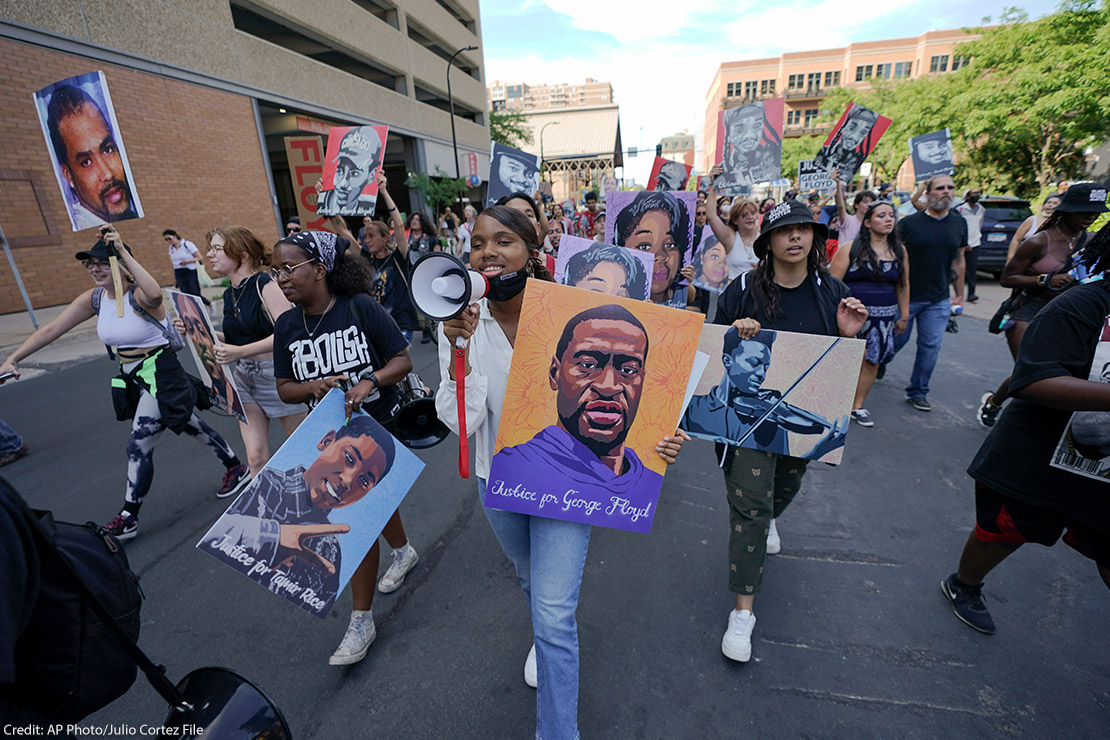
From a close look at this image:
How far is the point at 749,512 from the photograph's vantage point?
2.29 m

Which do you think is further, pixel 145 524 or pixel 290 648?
pixel 145 524

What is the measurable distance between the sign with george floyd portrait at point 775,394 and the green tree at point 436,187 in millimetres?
20830

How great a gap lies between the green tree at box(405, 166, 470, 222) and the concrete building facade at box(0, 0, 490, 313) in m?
2.57

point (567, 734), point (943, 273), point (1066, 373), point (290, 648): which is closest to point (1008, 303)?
point (943, 273)

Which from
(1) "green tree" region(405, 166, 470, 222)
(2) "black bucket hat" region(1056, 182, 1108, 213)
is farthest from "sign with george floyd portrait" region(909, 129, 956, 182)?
(1) "green tree" region(405, 166, 470, 222)

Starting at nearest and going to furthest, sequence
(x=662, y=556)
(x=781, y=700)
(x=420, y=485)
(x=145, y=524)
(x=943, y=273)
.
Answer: (x=781, y=700), (x=662, y=556), (x=145, y=524), (x=420, y=485), (x=943, y=273)

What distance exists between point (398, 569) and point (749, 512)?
6.34 feet

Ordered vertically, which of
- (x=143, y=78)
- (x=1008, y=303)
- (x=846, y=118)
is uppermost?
(x=143, y=78)

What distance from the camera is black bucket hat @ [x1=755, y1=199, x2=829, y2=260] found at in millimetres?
2285

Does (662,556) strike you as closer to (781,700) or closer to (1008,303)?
(781,700)

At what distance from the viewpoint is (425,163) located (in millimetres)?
25359

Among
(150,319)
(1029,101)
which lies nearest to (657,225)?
(150,319)

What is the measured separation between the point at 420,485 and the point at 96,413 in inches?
180

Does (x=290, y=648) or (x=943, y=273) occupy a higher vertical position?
(x=943, y=273)
